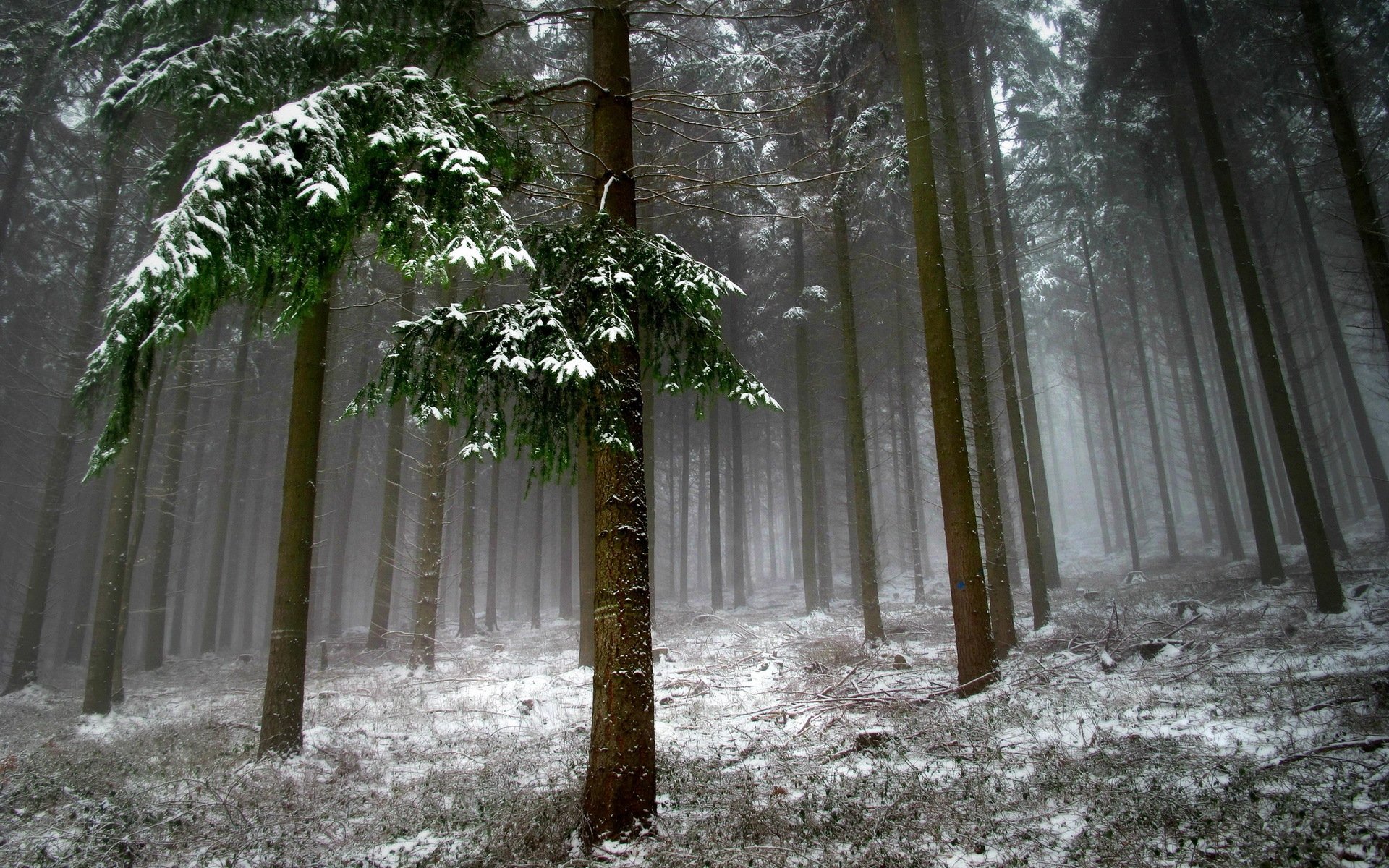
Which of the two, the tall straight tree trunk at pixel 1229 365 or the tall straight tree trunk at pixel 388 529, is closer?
the tall straight tree trunk at pixel 1229 365

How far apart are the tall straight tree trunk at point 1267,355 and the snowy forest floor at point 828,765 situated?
701 millimetres

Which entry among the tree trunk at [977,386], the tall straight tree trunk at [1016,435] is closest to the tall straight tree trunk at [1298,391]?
the tall straight tree trunk at [1016,435]

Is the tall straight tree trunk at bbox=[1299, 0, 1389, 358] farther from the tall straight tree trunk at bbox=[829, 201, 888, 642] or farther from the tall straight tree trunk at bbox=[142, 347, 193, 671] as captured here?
the tall straight tree trunk at bbox=[142, 347, 193, 671]

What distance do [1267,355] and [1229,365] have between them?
3.42 metres

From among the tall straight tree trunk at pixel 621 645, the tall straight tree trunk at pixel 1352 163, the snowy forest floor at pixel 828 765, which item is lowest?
the snowy forest floor at pixel 828 765

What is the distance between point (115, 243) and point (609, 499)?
19.1 metres

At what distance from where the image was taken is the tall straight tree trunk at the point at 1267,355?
10.5 meters

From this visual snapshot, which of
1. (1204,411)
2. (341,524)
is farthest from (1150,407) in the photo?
(341,524)

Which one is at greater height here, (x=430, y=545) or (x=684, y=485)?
(x=684, y=485)

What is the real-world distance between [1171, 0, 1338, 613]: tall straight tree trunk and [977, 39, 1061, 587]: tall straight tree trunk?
3719 millimetres

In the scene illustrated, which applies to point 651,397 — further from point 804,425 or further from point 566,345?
point 566,345

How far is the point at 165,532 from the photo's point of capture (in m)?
15.6

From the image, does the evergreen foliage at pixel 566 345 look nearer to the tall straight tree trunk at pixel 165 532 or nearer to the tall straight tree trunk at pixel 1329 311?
the tall straight tree trunk at pixel 165 532

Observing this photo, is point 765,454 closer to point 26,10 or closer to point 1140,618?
point 1140,618
